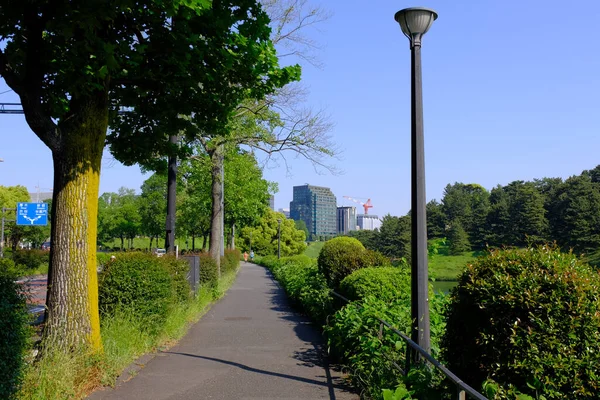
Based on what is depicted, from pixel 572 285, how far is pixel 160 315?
25.0ft

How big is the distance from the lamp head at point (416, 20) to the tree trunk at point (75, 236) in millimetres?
4234

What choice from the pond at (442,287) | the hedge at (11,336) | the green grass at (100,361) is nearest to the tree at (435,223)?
the pond at (442,287)

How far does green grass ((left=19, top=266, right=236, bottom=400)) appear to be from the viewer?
214 inches

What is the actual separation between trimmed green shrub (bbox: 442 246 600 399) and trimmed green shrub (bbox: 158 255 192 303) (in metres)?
7.81

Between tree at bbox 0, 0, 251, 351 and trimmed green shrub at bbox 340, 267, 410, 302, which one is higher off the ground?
tree at bbox 0, 0, 251, 351

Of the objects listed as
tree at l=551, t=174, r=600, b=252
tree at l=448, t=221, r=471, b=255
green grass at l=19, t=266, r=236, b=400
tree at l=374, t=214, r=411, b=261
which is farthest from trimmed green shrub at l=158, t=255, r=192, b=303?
tree at l=374, t=214, r=411, b=261

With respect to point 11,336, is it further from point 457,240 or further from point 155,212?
point 155,212

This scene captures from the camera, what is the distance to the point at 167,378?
286 inches

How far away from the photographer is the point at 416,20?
5945 millimetres

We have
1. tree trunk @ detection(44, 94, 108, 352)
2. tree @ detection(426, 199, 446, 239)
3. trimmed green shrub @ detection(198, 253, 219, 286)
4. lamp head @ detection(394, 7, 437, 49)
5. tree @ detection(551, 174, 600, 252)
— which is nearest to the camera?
lamp head @ detection(394, 7, 437, 49)

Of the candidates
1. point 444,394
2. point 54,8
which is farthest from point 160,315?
point 444,394

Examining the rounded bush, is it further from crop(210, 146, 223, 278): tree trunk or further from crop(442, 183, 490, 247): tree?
crop(442, 183, 490, 247): tree

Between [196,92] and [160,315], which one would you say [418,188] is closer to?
[196,92]

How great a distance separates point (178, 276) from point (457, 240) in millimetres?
37531
